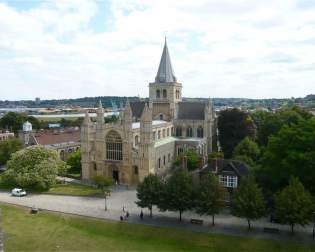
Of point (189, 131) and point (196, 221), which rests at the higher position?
point (189, 131)

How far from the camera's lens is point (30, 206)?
4503 centimetres

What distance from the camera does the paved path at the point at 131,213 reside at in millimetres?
35469

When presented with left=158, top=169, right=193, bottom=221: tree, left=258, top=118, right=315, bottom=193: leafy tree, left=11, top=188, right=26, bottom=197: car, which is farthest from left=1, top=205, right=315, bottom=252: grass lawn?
left=11, top=188, right=26, bottom=197: car

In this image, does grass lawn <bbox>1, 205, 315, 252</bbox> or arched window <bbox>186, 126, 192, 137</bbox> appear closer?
grass lawn <bbox>1, 205, 315, 252</bbox>

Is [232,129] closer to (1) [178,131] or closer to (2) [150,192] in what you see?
(1) [178,131]

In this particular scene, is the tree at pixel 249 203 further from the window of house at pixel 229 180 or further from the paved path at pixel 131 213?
the window of house at pixel 229 180

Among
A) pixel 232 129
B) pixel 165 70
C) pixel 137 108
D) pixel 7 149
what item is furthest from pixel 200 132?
pixel 7 149

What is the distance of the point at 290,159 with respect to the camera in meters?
37.2

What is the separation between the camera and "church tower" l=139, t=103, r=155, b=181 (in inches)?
2122

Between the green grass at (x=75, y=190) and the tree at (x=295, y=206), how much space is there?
26.3 meters

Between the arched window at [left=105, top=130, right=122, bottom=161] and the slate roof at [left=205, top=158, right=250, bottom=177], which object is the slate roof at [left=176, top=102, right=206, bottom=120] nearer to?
the arched window at [left=105, top=130, right=122, bottom=161]

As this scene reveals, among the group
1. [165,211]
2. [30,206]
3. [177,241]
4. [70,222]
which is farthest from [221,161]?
[30,206]

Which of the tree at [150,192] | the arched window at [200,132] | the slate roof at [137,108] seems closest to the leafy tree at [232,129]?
the arched window at [200,132]

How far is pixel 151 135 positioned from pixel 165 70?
77.7 feet
